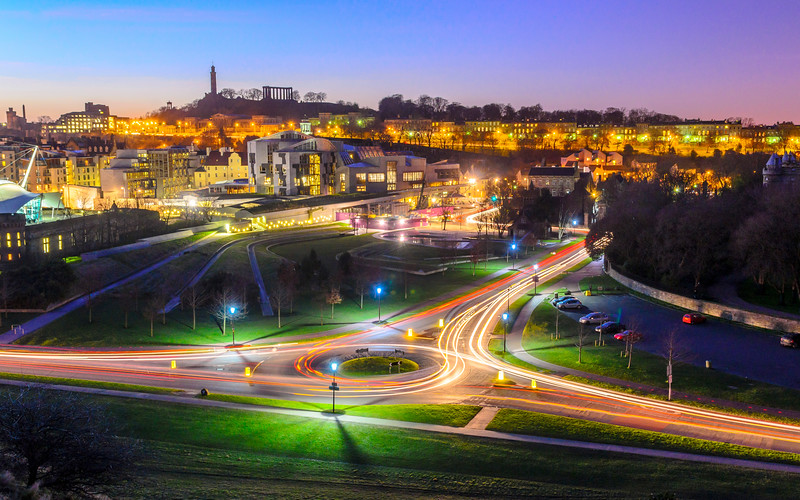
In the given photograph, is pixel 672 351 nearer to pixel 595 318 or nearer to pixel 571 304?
pixel 595 318

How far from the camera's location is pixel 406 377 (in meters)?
33.6

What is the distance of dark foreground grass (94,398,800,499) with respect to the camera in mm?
19141

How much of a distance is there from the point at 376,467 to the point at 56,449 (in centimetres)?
969

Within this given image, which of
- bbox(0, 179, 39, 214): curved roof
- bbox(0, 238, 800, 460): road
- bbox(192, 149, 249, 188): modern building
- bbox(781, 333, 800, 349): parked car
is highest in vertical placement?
bbox(192, 149, 249, 188): modern building

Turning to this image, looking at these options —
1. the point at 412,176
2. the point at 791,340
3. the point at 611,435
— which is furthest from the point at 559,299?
the point at 412,176

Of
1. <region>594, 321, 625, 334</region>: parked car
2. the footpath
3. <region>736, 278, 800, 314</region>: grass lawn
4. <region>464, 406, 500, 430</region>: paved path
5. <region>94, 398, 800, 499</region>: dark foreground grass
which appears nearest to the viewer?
<region>94, 398, 800, 499</region>: dark foreground grass

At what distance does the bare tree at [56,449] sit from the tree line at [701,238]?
3991 cm

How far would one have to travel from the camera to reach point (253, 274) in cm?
5759

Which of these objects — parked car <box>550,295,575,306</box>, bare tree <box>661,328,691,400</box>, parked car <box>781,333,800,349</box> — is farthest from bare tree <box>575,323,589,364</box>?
parked car <box>781,333,800,349</box>

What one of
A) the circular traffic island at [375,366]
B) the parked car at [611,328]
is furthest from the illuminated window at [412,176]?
the circular traffic island at [375,366]

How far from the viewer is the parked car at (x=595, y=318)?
41741 mm

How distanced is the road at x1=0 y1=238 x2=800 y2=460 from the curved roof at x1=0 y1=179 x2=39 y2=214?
28.2m

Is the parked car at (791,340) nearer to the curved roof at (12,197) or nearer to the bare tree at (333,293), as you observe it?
the bare tree at (333,293)

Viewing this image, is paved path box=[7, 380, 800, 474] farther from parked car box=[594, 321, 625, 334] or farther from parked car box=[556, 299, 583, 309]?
parked car box=[556, 299, 583, 309]
